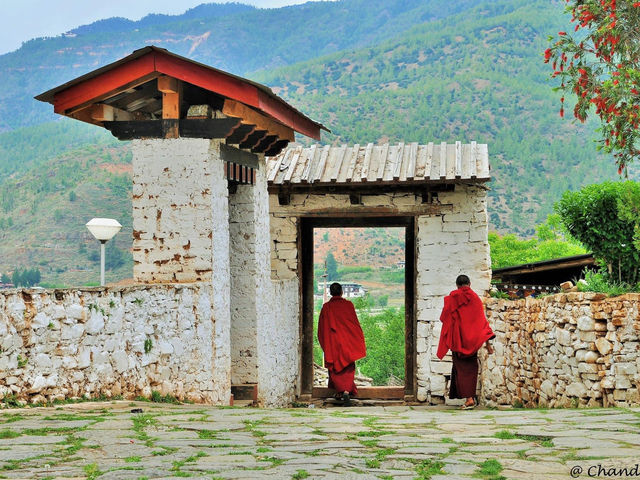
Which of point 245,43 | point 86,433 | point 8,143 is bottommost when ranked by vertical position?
point 86,433

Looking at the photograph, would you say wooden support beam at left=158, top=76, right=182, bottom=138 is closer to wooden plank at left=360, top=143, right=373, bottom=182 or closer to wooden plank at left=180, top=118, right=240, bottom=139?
wooden plank at left=180, top=118, right=240, bottom=139

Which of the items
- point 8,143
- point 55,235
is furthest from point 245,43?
point 55,235

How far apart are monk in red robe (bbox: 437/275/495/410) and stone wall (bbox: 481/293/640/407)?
14.0 inches

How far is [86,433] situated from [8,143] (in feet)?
206

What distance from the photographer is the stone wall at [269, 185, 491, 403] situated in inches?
420

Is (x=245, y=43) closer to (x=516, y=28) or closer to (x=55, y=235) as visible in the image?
(x=516, y=28)

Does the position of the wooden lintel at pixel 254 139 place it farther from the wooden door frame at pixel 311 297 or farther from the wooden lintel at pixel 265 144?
the wooden door frame at pixel 311 297

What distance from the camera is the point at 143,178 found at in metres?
7.88

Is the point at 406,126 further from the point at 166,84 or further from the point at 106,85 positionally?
the point at 106,85

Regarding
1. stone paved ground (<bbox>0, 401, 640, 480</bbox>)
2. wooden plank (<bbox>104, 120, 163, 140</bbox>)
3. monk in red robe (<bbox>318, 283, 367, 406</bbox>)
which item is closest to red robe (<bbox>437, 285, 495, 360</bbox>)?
monk in red robe (<bbox>318, 283, 367, 406</bbox>)

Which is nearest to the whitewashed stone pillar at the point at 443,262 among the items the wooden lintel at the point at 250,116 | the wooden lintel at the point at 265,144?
the wooden lintel at the point at 265,144

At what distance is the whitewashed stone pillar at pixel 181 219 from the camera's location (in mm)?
7719

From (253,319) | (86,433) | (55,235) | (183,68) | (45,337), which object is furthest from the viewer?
(55,235)

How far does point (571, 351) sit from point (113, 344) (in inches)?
151
